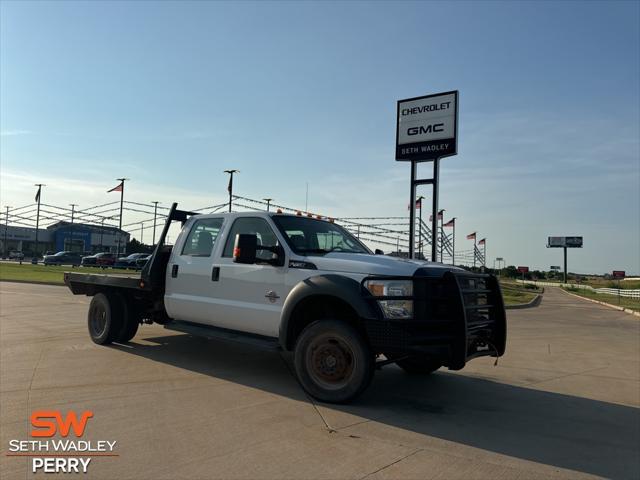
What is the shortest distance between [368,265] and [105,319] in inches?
192

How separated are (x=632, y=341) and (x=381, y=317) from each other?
1019cm

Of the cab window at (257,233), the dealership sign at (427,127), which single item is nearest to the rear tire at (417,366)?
the cab window at (257,233)

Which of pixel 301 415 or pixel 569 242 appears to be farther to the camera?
pixel 569 242

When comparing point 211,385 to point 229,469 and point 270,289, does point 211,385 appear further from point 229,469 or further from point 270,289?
point 229,469

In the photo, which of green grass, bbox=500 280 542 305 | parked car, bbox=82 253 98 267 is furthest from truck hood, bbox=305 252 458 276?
parked car, bbox=82 253 98 267

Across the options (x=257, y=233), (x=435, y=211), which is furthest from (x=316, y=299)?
(x=435, y=211)

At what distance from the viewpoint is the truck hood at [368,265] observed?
5117 millimetres

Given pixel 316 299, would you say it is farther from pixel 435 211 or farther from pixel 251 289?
pixel 435 211

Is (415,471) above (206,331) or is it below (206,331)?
below

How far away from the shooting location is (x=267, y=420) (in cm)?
468

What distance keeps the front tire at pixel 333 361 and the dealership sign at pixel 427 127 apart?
44.9 ft

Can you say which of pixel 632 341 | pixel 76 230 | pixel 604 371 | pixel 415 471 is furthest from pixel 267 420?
pixel 76 230

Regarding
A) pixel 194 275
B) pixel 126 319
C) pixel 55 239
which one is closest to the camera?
pixel 194 275

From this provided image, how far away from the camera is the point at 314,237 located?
643 cm
